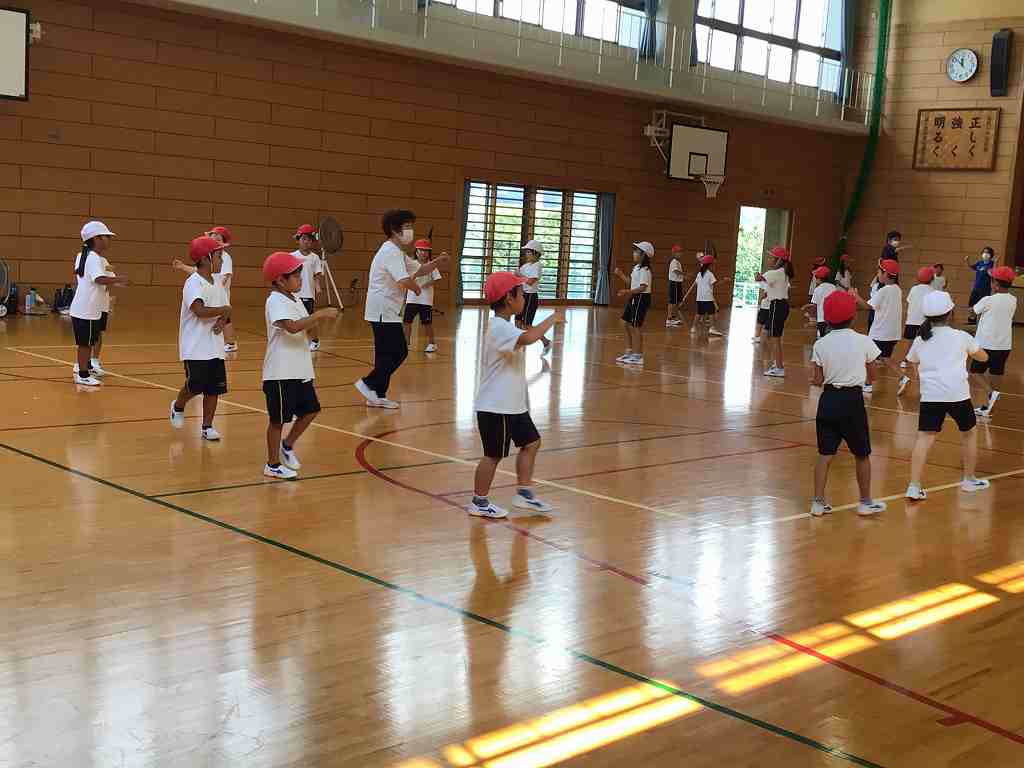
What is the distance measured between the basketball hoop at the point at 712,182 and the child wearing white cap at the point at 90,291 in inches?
695

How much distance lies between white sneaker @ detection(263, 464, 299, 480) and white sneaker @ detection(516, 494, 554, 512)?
1.38 meters

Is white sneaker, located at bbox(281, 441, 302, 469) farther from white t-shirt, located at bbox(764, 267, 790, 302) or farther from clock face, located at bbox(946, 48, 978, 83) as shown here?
clock face, located at bbox(946, 48, 978, 83)

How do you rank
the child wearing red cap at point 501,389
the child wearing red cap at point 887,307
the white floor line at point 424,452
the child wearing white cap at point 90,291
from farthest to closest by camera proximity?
the child wearing red cap at point 887,307
the child wearing white cap at point 90,291
the white floor line at point 424,452
the child wearing red cap at point 501,389

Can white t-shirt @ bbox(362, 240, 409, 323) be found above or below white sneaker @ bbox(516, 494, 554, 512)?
above

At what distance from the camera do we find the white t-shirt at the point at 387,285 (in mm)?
9148

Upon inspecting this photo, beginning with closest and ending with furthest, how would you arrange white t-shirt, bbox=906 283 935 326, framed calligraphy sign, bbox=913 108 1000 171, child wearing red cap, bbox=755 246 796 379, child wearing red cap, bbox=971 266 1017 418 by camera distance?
child wearing red cap, bbox=971 266 1017 418 < white t-shirt, bbox=906 283 935 326 < child wearing red cap, bbox=755 246 796 379 < framed calligraphy sign, bbox=913 108 1000 171

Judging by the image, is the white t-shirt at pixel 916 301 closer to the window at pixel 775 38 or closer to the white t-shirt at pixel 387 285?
the white t-shirt at pixel 387 285

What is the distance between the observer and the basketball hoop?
25.0 meters

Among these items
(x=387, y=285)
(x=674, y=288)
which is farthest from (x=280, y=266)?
(x=674, y=288)

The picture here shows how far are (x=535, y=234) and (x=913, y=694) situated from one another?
1937 centimetres

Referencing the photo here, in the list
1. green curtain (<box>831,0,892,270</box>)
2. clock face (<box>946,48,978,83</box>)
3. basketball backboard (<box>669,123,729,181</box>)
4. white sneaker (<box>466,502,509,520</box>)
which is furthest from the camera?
green curtain (<box>831,0,892,270</box>)

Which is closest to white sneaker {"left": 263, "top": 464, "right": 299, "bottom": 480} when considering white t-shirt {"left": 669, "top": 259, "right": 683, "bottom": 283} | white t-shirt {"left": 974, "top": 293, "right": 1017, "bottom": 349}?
white t-shirt {"left": 974, "top": 293, "right": 1017, "bottom": 349}

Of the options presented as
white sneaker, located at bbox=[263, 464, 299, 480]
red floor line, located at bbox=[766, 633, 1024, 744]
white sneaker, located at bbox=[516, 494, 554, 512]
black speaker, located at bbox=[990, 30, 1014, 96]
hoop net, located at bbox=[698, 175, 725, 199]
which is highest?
black speaker, located at bbox=[990, 30, 1014, 96]

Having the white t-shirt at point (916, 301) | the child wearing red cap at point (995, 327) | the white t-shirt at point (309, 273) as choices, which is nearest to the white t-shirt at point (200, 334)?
the white t-shirt at point (309, 273)
